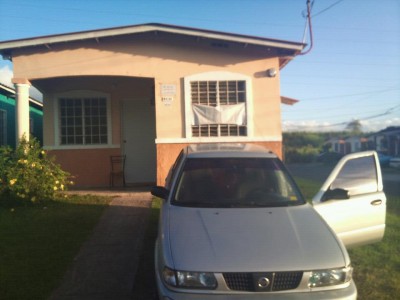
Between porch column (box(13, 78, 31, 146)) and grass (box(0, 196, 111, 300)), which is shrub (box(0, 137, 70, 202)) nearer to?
grass (box(0, 196, 111, 300))

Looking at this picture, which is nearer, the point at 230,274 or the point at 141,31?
the point at 230,274

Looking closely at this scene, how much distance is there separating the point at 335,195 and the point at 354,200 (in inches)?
14.6

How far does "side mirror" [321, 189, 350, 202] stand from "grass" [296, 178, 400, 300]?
3.42 feet

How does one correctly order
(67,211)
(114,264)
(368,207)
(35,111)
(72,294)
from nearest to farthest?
(72,294), (368,207), (114,264), (67,211), (35,111)

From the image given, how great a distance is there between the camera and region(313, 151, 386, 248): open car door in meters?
4.74

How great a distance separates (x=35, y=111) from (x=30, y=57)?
850cm

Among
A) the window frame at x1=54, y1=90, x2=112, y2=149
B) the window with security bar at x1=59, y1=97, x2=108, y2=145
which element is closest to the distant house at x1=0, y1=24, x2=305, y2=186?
the window frame at x1=54, y1=90, x2=112, y2=149

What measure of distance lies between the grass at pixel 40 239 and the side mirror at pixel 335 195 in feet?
10.9

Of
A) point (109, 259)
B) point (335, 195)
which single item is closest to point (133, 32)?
point (109, 259)

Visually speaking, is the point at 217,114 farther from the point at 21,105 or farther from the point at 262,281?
the point at 262,281

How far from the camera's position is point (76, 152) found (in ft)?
37.4

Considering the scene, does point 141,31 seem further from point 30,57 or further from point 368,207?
point 368,207

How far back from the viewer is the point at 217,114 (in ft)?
31.7

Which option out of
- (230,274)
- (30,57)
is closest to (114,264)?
(230,274)
